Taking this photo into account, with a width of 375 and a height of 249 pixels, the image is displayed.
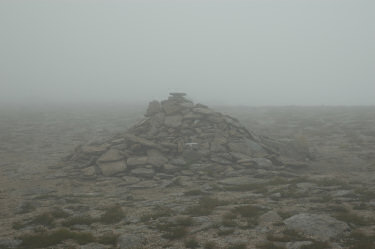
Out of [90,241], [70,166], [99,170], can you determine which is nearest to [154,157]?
[99,170]

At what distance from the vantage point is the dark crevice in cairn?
21.7 meters

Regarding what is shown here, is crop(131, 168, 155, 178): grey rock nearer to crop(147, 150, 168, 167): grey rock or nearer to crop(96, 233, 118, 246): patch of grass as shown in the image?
crop(147, 150, 168, 167): grey rock

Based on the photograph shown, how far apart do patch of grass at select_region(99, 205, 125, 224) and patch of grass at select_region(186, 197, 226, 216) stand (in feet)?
8.68

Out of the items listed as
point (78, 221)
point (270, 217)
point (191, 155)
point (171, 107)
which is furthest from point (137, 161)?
point (270, 217)

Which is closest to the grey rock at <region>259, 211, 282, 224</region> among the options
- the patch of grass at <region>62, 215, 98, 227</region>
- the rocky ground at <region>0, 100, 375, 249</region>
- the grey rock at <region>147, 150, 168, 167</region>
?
the rocky ground at <region>0, 100, 375, 249</region>

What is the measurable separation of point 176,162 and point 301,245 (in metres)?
12.5

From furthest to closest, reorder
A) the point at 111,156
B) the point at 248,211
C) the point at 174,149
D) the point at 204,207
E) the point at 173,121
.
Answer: the point at 173,121 < the point at 174,149 < the point at 111,156 < the point at 204,207 < the point at 248,211

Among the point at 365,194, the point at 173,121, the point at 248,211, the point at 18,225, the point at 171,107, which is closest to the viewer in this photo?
the point at 18,225

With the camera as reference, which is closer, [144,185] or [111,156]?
[144,185]

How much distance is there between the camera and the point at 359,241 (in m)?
10.5

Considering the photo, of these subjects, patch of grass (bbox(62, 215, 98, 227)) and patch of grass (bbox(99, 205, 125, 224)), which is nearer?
patch of grass (bbox(62, 215, 98, 227))

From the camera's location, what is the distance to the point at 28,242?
11.7 meters

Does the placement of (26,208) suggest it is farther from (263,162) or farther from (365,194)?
(365,194)

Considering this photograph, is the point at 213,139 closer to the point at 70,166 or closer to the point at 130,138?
the point at 130,138
